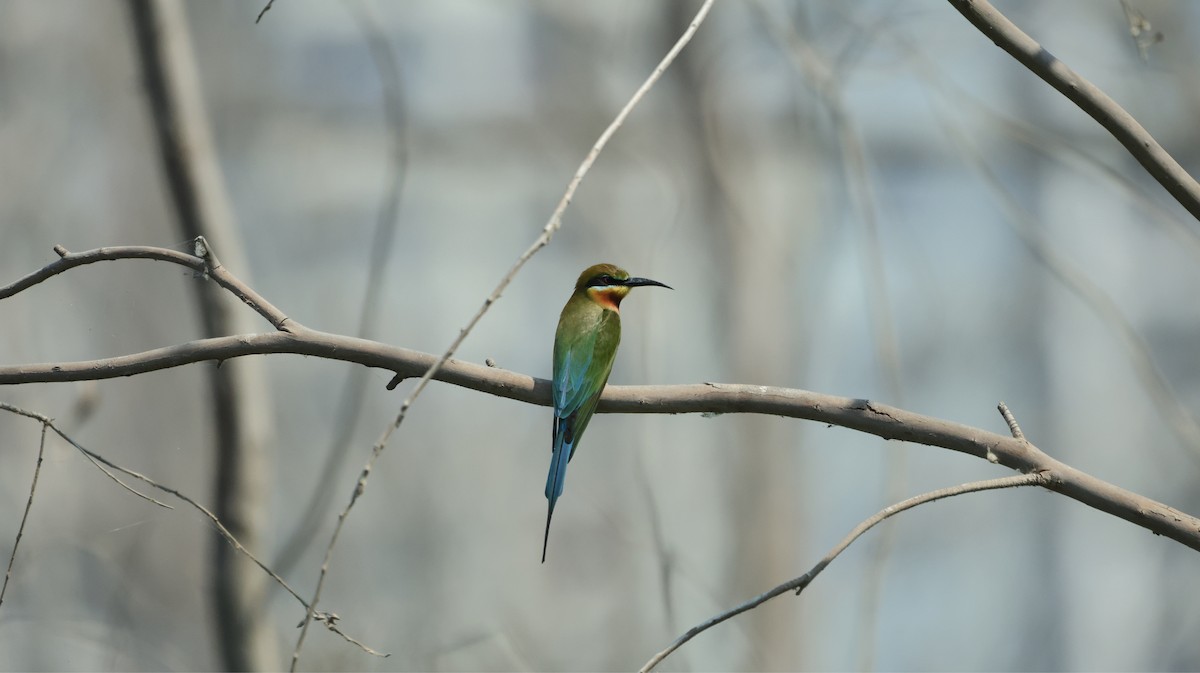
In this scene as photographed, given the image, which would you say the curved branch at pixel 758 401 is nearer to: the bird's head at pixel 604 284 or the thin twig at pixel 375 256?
the bird's head at pixel 604 284

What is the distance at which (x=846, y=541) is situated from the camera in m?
0.71

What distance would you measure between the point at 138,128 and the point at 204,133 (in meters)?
0.45

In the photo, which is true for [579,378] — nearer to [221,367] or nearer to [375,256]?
[221,367]

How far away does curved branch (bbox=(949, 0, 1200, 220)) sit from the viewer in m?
0.78

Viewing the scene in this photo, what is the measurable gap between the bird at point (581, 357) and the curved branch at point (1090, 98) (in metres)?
0.43

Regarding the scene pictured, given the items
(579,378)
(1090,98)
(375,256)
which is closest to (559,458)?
(579,378)

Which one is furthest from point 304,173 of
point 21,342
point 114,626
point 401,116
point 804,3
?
point 804,3

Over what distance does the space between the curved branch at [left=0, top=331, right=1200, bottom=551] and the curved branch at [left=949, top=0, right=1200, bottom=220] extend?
0.82ft

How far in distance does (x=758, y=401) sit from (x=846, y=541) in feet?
0.56

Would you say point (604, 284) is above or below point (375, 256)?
below

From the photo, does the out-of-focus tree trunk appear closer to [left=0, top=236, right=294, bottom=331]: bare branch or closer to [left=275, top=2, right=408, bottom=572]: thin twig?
[left=275, top=2, right=408, bottom=572]: thin twig

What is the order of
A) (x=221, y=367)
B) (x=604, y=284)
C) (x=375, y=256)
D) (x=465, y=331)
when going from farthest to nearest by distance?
(x=375, y=256) < (x=221, y=367) < (x=604, y=284) < (x=465, y=331)

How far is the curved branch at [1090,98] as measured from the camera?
2.57ft

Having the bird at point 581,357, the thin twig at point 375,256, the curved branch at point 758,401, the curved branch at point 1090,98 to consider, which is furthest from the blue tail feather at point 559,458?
the thin twig at point 375,256
